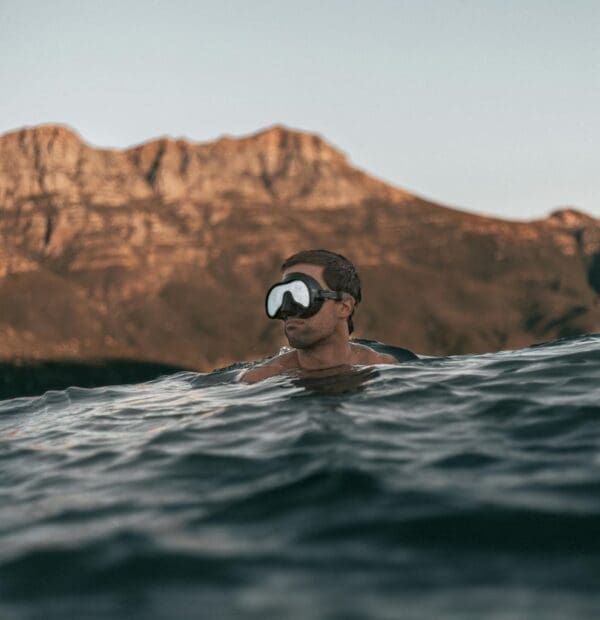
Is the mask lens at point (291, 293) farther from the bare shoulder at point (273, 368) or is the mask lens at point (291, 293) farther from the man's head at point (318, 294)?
the bare shoulder at point (273, 368)

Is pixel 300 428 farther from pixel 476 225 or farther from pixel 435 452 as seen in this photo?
pixel 476 225

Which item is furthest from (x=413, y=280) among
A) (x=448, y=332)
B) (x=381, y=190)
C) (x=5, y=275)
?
(x=5, y=275)

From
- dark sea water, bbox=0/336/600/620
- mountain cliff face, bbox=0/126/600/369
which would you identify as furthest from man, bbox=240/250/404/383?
mountain cliff face, bbox=0/126/600/369

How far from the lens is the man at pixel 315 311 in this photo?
7883 millimetres

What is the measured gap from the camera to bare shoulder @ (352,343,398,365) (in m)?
8.96

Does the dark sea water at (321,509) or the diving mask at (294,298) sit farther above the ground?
the diving mask at (294,298)

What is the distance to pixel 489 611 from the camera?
2.67 meters

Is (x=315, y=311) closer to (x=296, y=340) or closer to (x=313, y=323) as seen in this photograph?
(x=313, y=323)

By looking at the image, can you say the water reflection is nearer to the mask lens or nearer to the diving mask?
the diving mask

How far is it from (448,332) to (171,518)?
115667 mm

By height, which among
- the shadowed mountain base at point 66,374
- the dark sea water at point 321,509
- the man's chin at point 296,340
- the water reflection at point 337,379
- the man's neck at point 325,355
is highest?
the man's chin at point 296,340

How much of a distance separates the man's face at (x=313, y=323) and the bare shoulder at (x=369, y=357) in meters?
0.78

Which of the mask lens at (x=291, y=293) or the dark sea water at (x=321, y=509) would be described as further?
the mask lens at (x=291, y=293)

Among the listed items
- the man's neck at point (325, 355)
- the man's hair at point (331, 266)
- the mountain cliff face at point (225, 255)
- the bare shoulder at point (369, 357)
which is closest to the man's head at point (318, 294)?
the man's hair at point (331, 266)
